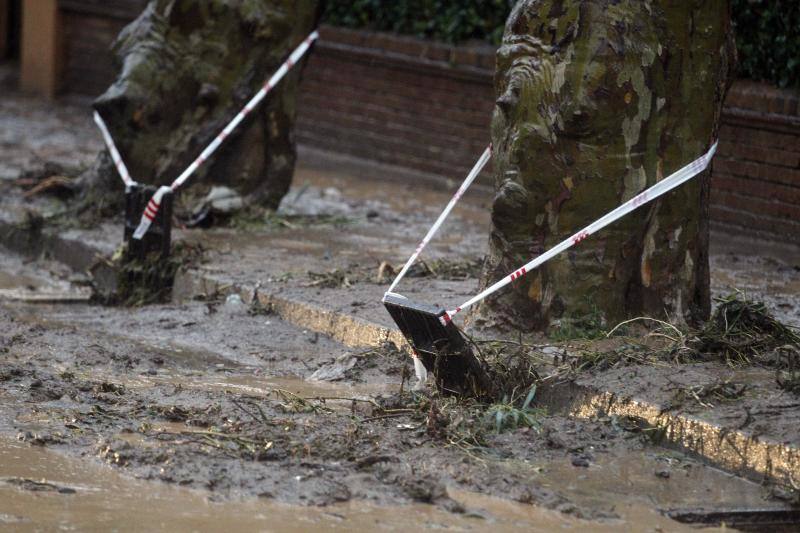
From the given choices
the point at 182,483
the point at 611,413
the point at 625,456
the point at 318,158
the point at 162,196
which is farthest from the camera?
the point at 318,158

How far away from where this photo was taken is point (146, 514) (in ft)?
13.5

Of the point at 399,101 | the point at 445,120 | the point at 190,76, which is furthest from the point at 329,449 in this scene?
the point at 399,101

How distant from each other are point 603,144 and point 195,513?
2490 mm

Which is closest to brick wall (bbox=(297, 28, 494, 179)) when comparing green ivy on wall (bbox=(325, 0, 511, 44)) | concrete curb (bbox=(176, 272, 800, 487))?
green ivy on wall (bbox=(325, 0, 511, 44))

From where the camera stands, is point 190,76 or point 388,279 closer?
point 388,279

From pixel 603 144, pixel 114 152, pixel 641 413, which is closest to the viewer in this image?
pixel 641 413

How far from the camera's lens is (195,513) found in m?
4.14

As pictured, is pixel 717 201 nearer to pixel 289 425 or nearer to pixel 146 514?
pixel 289 425

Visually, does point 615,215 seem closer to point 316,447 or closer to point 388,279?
point 316,447

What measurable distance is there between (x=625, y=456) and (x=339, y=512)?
3.90 feet

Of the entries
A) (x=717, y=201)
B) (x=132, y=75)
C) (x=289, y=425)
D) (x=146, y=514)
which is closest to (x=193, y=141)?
(x=132, y=75)

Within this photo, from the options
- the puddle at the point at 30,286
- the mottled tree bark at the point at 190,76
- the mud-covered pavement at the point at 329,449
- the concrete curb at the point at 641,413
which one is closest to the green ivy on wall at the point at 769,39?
the mottled tree bark at the point at 190,76

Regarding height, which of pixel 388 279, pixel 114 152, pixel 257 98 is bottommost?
pixel 388 279

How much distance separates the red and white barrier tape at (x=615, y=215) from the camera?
18.8 feet
